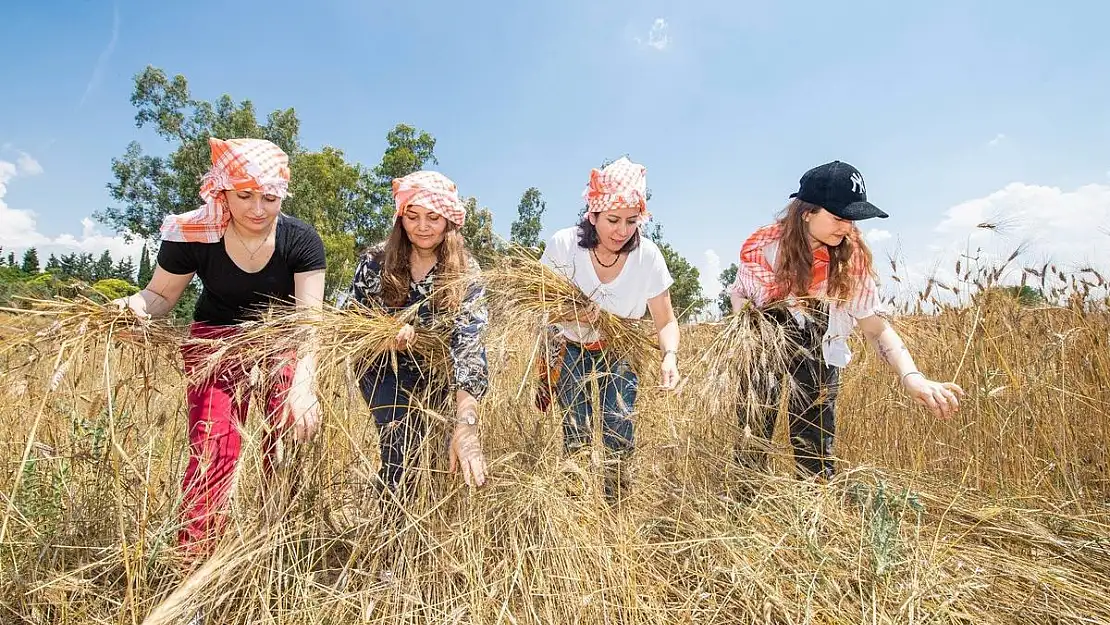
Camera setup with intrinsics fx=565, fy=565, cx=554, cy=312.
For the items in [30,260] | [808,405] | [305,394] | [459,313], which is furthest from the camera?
[30,260]

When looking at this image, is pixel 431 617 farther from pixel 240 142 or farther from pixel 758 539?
pixel 240 142

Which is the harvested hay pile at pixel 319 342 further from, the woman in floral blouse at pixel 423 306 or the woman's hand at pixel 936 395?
the woman's hand at pixel 936 395

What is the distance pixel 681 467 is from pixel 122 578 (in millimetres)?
1790

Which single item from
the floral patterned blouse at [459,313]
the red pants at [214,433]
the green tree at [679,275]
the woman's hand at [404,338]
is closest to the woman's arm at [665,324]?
the floral patterned blouse at [459,313]

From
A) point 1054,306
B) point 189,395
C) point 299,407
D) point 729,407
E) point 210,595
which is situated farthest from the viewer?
point 1054,306

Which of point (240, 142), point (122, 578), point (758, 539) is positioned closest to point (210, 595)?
point (122, 578)

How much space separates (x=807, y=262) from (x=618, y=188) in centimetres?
73

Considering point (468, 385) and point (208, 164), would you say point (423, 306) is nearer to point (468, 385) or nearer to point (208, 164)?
point (468, 385)

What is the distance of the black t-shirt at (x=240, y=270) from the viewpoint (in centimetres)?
186

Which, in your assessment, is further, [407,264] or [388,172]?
[388,172]

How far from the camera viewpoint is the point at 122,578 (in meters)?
1.69

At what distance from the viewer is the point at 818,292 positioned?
2.07m

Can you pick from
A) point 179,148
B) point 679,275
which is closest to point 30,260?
point 179,148

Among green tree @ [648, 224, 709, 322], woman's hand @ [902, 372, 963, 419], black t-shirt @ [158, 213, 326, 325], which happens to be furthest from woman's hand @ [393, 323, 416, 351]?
green tree @ [648, 224, 709, 322]
